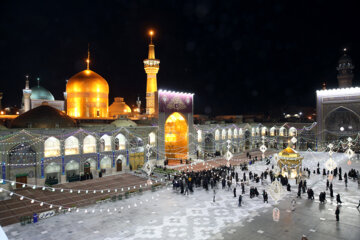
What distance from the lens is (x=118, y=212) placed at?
13.5m

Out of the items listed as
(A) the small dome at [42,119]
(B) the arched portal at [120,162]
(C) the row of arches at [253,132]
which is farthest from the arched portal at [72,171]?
(C) the row of arches at [253,132]

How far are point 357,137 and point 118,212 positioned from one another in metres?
32.0

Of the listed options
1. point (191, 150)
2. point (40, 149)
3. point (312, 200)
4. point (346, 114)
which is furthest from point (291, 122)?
point (40, 149)

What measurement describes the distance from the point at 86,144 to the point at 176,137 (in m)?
11.4

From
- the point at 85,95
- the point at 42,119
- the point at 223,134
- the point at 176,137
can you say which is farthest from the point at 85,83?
the point at 223,134

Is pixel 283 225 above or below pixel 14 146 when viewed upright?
below

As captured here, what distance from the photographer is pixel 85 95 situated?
28.5m

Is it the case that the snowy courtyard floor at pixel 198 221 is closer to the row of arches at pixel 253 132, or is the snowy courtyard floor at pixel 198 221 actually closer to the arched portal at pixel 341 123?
the row of arches at pixel 253 132

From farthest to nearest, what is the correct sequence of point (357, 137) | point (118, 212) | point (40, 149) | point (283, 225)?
1. point (357, 137)
2. point (40, 149)
3. point (118, 212)
4. point (283, 225)

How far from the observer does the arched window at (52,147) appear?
19.8 m

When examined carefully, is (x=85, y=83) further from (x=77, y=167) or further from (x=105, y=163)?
(x=77, y=167)

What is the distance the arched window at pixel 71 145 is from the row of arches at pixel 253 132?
1479cm

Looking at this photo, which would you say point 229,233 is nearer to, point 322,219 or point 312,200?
point 322,219

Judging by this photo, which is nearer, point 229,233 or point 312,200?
point 229,233
